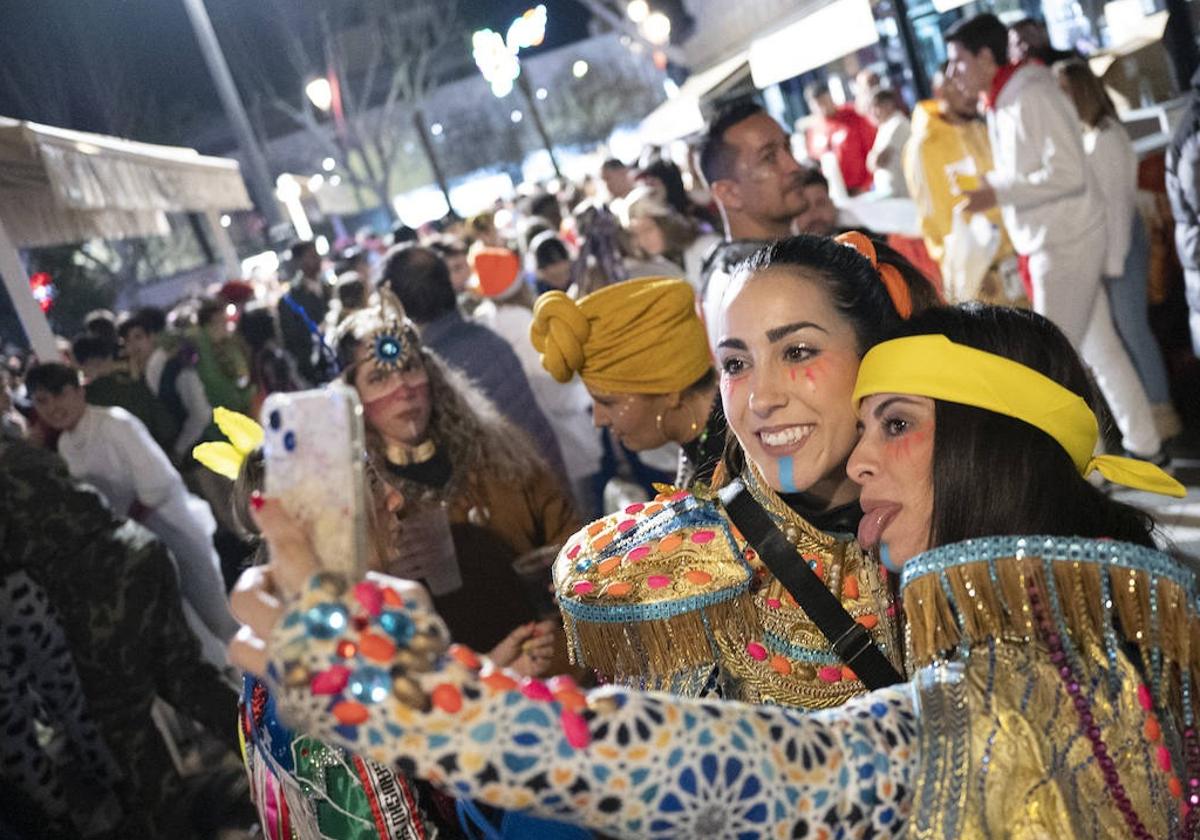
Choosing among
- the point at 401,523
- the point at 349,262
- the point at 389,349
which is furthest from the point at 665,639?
the point at 349,262

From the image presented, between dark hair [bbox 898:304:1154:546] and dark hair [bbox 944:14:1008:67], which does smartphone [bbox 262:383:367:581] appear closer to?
dark hair [bbox 898:304:1154:546]

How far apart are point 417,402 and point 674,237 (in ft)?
9.79

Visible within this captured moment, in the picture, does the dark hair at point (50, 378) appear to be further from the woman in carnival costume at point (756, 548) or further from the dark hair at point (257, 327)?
the woman in carnival costume at point (756, 548)

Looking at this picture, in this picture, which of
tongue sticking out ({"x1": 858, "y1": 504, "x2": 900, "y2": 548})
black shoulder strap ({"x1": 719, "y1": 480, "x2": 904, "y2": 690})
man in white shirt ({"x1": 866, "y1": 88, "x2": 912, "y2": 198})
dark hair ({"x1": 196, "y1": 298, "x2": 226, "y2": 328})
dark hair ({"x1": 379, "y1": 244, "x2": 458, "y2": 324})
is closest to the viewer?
tongue sticking out ({"x1": 858, "y1": 504, "x2": 900, "y2": 548})

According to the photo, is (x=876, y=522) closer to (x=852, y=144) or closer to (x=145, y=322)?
(x=145, y=322)

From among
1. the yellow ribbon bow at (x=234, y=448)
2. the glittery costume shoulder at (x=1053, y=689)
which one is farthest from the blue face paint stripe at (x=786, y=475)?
the yellow ribbon bow at (x=234, y=448)

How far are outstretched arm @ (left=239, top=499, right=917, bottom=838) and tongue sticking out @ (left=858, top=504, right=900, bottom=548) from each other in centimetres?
55

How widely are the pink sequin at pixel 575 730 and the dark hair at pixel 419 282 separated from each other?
4.19 metres

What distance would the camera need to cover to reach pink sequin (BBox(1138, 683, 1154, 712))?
1479 millimetres

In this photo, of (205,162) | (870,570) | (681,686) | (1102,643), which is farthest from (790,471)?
(205,162)

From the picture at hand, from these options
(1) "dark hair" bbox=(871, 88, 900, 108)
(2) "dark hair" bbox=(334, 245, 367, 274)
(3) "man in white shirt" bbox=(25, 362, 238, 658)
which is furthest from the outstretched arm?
(2) "dark hair" bbox=(334, 245, 367, 274)

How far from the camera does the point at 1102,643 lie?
1.51 m

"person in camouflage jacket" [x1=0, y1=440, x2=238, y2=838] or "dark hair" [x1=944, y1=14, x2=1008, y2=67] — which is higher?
"dark hair" [x1=944, y1=14, x2=1008, y2=67]

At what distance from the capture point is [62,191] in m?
6.32
